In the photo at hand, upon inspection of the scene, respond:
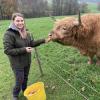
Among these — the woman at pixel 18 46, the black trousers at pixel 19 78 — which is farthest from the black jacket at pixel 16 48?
the black trousers at pixel 19 78

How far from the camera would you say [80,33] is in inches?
309

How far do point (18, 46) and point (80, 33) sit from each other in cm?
207

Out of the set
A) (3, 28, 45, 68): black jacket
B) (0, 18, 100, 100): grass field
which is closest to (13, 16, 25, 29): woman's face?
(3, 28, 45, 68): black jacket

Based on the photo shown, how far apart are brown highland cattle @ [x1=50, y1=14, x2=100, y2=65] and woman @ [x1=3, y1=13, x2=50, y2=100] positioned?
860mm

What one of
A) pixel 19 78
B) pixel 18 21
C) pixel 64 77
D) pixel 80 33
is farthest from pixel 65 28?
pixel 19 78

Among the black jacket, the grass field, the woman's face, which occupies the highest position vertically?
the woman's face

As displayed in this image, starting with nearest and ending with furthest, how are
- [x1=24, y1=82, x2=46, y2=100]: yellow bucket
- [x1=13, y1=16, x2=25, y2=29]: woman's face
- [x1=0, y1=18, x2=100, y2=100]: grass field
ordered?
[x1=24, y1=82, x2=46, y2=100]: yellow bucket, [x1=13, y1=16, x2=25, y2=29]: woman's face, [x1=0, y1=18, x2=100, y2=100]: grass field

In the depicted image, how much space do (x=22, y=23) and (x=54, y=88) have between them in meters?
2.19

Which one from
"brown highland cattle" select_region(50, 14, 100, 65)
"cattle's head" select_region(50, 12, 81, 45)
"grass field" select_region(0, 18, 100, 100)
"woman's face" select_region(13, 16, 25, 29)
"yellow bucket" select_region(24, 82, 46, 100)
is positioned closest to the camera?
"yellow bucket" select_region(24, 82, 46, 100)

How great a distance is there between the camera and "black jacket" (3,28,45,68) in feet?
20.8

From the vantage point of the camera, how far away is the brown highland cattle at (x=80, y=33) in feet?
24.5

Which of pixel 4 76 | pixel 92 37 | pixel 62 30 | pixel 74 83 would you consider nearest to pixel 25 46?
pixel 62 30

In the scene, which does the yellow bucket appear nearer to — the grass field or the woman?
the woman

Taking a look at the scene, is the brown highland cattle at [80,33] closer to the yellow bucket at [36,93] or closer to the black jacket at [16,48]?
the black jacket at [16,48]
